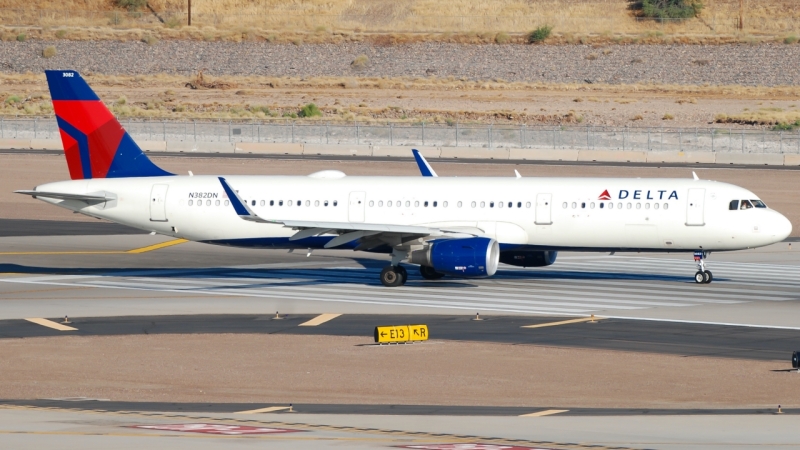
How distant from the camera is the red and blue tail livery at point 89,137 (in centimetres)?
4688

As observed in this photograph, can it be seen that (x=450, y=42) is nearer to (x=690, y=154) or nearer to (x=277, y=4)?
(x=277, y=4)

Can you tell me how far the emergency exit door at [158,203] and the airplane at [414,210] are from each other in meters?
0.04

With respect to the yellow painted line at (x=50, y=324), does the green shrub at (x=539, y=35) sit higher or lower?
higher

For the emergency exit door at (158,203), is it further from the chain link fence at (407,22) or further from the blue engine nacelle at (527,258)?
the chain link fence at (407,22)

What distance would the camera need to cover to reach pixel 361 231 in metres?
42.5

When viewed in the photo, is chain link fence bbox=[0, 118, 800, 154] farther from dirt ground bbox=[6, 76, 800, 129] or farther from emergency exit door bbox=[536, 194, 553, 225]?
emergency exit door bbox=[536, 194, 553, 225]

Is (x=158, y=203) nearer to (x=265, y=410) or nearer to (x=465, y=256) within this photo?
(x=465, y=256)

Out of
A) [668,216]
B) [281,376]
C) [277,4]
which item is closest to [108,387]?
[281,376]

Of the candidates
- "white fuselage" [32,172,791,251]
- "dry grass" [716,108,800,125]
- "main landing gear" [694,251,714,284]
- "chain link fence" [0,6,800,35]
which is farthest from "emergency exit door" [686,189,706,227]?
"chain link fence" [0,6,800,35]

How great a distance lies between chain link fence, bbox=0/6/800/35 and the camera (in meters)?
172

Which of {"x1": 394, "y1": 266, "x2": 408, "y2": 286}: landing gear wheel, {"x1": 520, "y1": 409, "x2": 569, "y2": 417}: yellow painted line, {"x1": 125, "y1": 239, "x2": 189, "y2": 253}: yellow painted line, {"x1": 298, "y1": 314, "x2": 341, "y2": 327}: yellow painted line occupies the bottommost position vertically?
{"x1": 520, "y1": 409, "x2": 569, "y2": 417}: yellow painted line

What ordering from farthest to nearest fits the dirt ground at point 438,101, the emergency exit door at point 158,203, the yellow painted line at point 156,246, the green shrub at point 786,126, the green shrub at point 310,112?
the green shrub at point 310,112 → the dirt ground at point 438,101 → the green shrub at point 786,126 → the yellow painted line at point 156,246 → the emergency exit door at point 158,203

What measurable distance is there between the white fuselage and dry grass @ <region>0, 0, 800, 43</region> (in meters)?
118

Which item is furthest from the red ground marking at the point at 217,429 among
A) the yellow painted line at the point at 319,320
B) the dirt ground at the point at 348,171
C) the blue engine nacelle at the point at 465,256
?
the dirt ground at the point at 348,171
